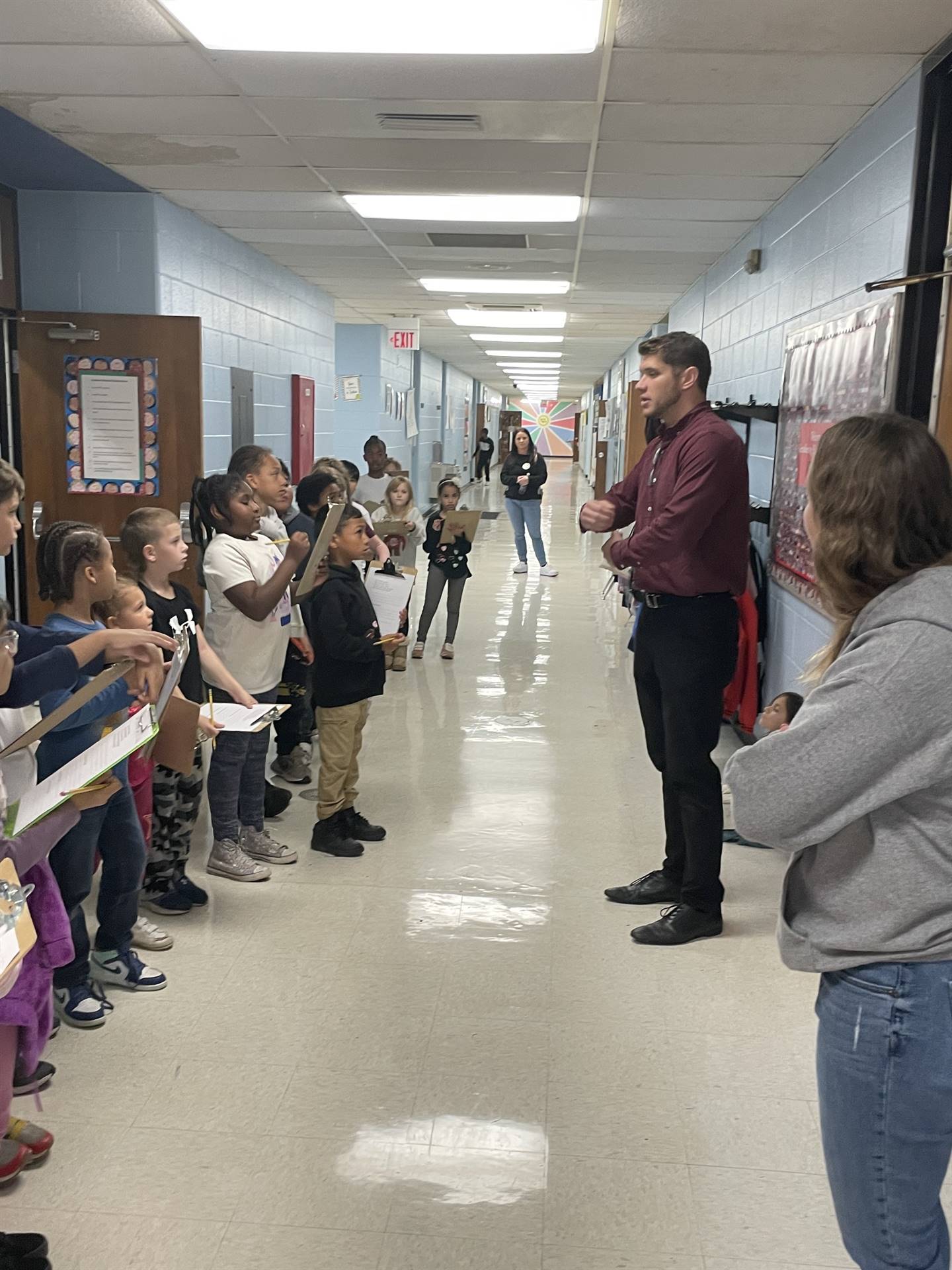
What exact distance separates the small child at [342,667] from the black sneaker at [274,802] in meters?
0.39

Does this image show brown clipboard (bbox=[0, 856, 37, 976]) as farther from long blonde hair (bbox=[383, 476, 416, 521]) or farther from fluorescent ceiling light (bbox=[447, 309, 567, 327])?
fluorescent ceiling light (bbox=[447, 309, 567, 327])

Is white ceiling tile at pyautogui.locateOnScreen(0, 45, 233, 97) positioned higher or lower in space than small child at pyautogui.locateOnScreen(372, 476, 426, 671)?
higher

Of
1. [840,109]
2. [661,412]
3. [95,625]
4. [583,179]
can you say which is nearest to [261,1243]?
[95,625]

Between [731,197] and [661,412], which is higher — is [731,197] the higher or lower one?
the higher one

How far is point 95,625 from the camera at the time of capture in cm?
259

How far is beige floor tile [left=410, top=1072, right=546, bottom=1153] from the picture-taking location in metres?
2.18

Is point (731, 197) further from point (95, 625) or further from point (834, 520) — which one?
point (834, 520)

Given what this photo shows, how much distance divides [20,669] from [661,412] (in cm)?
189

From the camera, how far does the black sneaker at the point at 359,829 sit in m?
3.75

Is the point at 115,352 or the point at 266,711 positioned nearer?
the point at 266,711

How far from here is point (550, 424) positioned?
48.1 metres

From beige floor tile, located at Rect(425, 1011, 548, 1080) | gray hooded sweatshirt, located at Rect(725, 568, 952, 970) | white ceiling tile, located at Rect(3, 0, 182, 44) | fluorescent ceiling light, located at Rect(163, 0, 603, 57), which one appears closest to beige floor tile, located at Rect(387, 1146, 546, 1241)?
beige floor tile, located at Rect(425, 1011, 548, 1080)

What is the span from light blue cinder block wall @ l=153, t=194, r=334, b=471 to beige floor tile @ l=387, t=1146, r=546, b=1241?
14.8 ft

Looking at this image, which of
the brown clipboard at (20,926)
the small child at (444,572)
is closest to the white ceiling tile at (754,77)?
the brown clipboard at (20,926)
